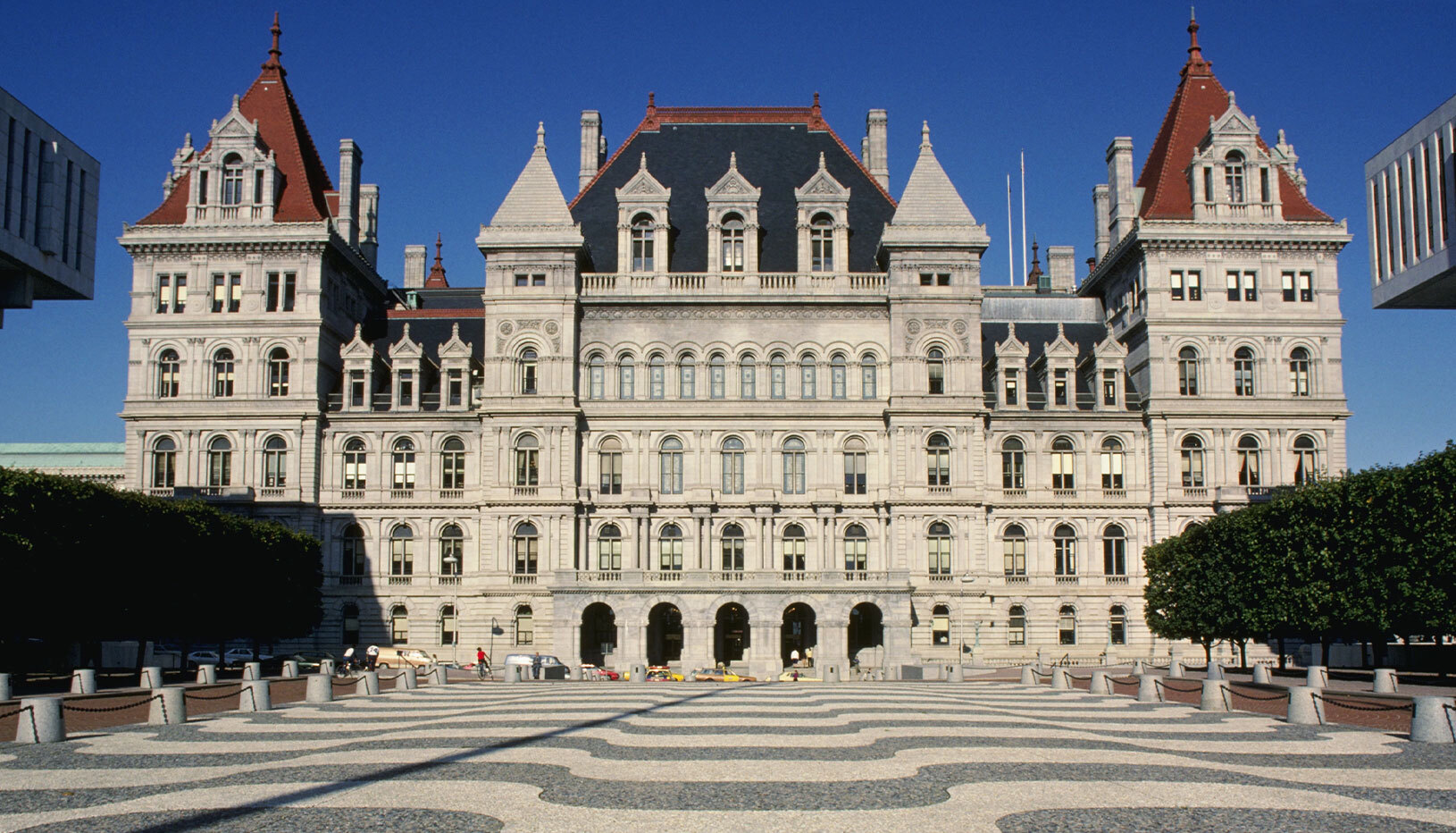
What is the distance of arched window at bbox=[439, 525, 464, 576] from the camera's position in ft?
242

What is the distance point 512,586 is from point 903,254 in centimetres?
2779

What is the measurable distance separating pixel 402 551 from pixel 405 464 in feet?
15.9

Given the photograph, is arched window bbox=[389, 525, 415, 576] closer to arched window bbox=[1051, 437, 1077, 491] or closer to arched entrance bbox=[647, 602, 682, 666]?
arched entrance bbox=[647, 602, 682, 666]

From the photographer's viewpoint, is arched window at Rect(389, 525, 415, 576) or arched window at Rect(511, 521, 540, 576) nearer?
arched window at Rect(511, 521, 540, 576)

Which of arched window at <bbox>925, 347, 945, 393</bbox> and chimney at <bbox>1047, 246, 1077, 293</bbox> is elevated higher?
chimney at <bbox>1047, 246, 1077, 293</bbox>

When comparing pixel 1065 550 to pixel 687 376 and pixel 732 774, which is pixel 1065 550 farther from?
pixel 732 774

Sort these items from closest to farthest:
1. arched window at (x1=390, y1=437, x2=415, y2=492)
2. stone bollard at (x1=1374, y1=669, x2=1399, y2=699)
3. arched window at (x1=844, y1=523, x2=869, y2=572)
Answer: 1. stone bollard at (x1=1374, y1=669, x2=1399, y2=699)
2. arched window at (x1=844, y1=523, x2=869, y2=572)
3. arched window at (x1=390, y1=437, x2=415, y2=492)

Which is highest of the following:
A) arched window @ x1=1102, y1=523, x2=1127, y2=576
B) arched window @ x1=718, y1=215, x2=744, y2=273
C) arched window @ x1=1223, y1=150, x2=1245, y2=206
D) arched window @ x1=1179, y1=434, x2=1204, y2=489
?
arched window @ x1=1223, y1=150, x2=1245, y2=206

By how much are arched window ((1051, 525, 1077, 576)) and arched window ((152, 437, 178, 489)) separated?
159 feet

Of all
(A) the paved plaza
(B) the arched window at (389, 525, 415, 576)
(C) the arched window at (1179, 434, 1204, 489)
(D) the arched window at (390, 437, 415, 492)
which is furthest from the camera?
(D) the arched window at (390, 437, 415, 492)

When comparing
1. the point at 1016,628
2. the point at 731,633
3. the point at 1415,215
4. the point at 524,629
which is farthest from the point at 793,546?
the point at 1415,215

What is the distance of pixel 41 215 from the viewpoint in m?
41.5

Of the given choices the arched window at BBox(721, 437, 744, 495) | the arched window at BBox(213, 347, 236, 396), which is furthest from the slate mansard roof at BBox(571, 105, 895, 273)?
the arched window at BBox(213, 347, 236, 396)

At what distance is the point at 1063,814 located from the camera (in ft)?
53.3
